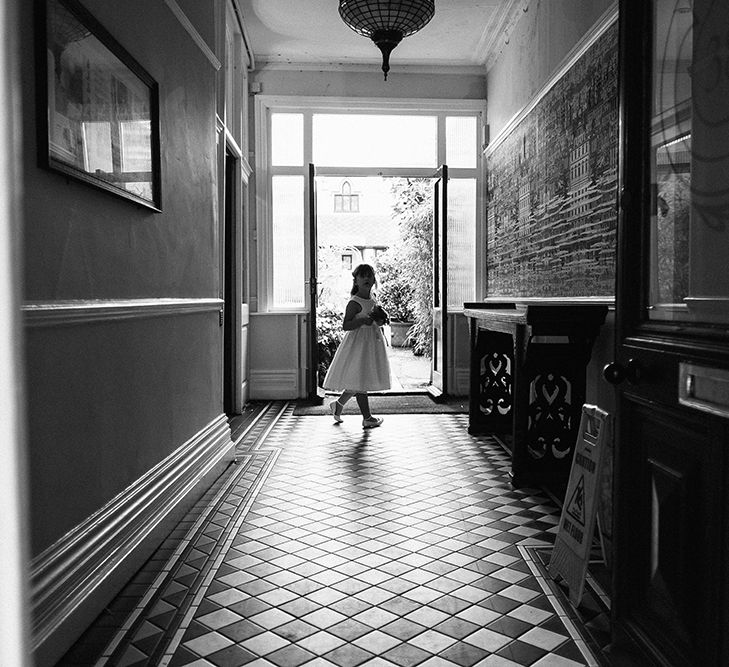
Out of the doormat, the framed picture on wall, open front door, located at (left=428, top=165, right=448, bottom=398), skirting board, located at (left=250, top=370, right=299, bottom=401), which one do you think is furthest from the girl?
the framed picture on wall

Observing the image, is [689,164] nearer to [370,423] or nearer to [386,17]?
[386,17]

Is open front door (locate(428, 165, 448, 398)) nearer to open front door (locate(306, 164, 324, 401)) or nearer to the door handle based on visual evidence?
open front door (locate(306, 164, 324, 401))

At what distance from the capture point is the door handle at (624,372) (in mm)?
1826

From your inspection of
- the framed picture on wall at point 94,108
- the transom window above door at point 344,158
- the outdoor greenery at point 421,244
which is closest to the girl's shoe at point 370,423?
the transom window above door at point 344,158

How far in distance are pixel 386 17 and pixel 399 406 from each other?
366 cm

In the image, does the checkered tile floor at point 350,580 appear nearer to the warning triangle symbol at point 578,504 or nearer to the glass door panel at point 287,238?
the warning triangle symbol at point 578,504

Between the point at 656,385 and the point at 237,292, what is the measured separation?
5033 mm

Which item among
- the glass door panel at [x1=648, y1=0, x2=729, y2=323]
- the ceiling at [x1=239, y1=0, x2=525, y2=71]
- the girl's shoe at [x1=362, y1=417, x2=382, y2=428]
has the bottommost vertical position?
the girl's shoe at [x1=362, y1=417, x2=382, y2=428]

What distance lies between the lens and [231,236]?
6.52 metres

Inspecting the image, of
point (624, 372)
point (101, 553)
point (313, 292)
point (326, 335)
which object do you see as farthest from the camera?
point (326, 335)

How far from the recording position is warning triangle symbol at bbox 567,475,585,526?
2449mm

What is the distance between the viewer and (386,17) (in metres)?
4.70

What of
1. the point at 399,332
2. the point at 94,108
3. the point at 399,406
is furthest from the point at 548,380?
the point at 399,332

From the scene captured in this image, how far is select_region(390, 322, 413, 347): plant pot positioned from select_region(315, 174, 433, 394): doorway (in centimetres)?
2
